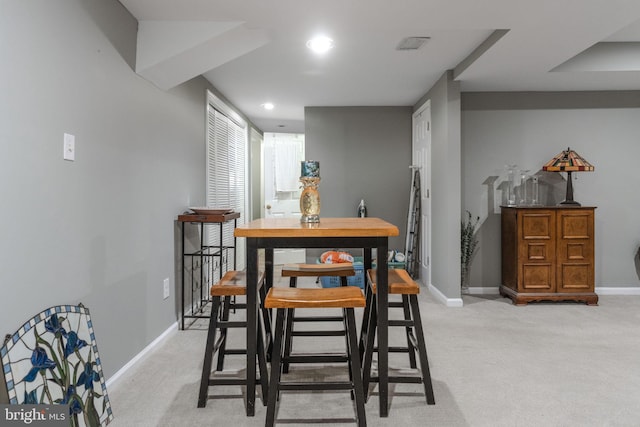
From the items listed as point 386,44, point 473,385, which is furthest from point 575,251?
point 386,44

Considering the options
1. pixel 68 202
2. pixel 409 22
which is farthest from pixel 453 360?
pixel 68 202

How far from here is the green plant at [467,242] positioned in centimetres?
461

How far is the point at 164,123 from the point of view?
3137 millimetres

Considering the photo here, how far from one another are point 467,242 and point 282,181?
3.49m

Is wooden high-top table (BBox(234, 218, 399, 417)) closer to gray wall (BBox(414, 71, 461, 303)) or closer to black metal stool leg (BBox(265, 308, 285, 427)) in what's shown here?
black metal stool leg (BBox(265, 308, 285, 427))

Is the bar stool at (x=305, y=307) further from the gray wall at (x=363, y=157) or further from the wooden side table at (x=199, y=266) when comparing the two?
the gray wall at (x=363, y=157)

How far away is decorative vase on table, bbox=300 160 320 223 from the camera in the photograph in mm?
2264

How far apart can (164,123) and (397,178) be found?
11.3 ft

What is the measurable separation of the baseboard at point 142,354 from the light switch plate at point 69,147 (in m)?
1.24

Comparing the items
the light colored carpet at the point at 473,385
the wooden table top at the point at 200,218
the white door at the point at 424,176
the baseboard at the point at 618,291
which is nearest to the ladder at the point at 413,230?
the white door at the point at 424,176

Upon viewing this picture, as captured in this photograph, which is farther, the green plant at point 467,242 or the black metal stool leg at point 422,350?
the green plant at point 467,242

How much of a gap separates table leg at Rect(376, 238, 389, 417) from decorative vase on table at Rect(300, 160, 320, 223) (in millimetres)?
431

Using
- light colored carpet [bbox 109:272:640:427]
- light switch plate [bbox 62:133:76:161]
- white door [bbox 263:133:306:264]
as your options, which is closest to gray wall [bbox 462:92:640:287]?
light colored carpet [bbox 109:272:640:427]

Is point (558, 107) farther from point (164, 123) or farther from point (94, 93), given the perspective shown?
point (94, 93)
